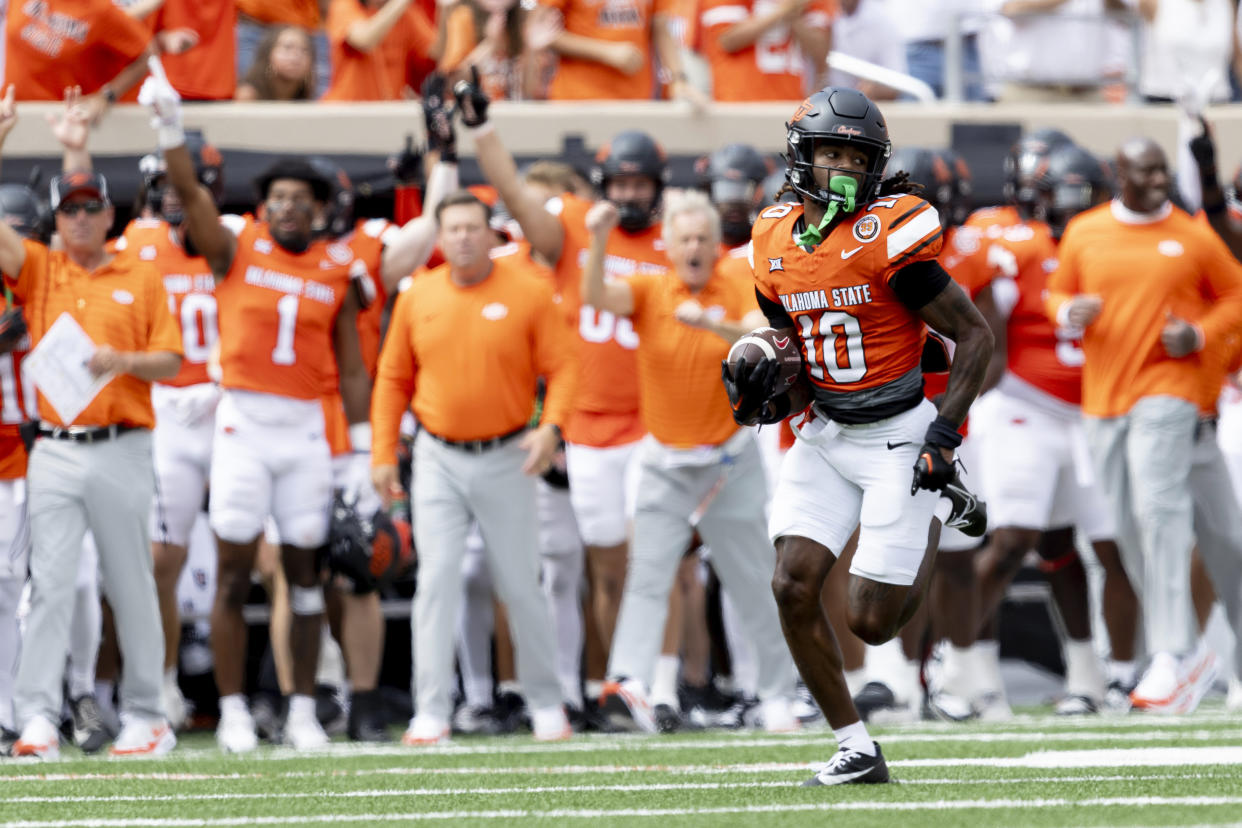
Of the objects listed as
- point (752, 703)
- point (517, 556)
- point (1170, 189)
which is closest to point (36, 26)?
point (517, 556)

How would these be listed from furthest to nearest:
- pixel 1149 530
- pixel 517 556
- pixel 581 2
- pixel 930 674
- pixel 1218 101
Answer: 1. pixel 1218 101
2. pixel 581 2
3. pixel 930 674
4. pixel 1149 530
5. pixel 517 556

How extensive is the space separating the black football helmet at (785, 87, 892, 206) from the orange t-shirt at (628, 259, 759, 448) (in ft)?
8.02

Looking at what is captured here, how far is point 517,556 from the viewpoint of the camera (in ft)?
25.3

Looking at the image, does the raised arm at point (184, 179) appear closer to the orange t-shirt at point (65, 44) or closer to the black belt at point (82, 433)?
the black belt at point (82, 433)

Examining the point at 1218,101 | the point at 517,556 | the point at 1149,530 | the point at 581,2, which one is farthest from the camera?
the point at 1218,101

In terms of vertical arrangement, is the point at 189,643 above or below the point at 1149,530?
below

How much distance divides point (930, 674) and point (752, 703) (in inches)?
38.7

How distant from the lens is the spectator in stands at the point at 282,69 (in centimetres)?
1016

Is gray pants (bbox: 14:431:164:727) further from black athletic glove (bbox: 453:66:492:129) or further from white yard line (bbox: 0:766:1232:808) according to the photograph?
black athletic glove (bbox: 453:66:492:129)

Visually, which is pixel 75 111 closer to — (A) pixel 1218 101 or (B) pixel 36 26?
(B) pixel 36 26

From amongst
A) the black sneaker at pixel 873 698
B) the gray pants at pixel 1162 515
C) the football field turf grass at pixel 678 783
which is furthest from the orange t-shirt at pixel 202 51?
the gray pants at pixel 1162 515

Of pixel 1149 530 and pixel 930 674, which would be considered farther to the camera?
pixel 930 674

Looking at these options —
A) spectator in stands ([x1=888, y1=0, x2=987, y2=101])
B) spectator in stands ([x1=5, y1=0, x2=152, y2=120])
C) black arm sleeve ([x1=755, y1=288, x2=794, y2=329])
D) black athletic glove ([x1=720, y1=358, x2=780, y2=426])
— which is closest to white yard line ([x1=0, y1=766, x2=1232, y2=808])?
black athletic glove ([x1=720, y1=358, x2=780, y2=426])

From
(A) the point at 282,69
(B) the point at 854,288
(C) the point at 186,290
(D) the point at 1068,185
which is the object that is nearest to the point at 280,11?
(A) the point at 282,69
